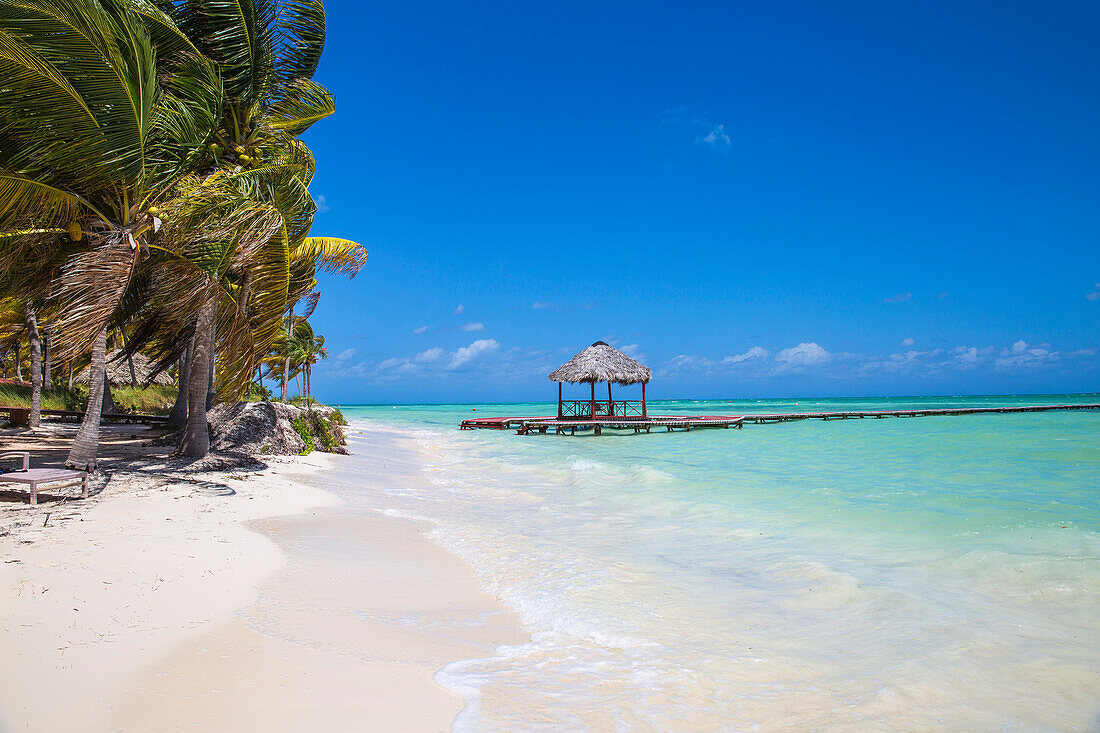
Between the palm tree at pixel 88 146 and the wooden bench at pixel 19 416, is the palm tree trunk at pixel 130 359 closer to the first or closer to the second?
the wooden bench at pixel 19 416

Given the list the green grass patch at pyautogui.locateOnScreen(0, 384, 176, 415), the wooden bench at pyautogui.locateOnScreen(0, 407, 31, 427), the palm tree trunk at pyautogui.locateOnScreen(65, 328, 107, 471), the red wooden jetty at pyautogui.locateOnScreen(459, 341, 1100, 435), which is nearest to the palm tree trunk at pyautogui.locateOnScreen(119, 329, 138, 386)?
the green grass patch at pyautogui.locateOnScreen(0, 384, 176, 415)

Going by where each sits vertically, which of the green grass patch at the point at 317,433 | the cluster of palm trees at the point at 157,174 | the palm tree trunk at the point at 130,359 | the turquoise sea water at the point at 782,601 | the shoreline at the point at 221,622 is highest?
the cluster of palm trees at the point at 157,174

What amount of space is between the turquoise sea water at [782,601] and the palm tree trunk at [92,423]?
3.40 meters

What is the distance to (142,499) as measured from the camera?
605 centimetres

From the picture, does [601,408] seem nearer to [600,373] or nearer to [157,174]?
[600,373]

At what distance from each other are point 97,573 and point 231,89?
7.53m

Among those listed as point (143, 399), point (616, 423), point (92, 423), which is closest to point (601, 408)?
point (616, 423)

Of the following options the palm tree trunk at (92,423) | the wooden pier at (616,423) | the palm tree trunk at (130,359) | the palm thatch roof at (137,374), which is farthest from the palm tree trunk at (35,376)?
the wooden pier at (616,423)

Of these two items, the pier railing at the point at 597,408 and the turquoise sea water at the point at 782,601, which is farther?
the pier railing at the point at 597,408

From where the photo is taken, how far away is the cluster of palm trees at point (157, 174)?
5.68 meters

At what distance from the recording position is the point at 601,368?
2705 cm

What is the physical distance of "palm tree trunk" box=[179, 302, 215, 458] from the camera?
8.55m

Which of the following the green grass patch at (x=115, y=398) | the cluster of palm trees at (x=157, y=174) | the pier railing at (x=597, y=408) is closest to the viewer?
the cluster of palm trees at (x=157, y=174)

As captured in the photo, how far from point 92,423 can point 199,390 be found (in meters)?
2.09
